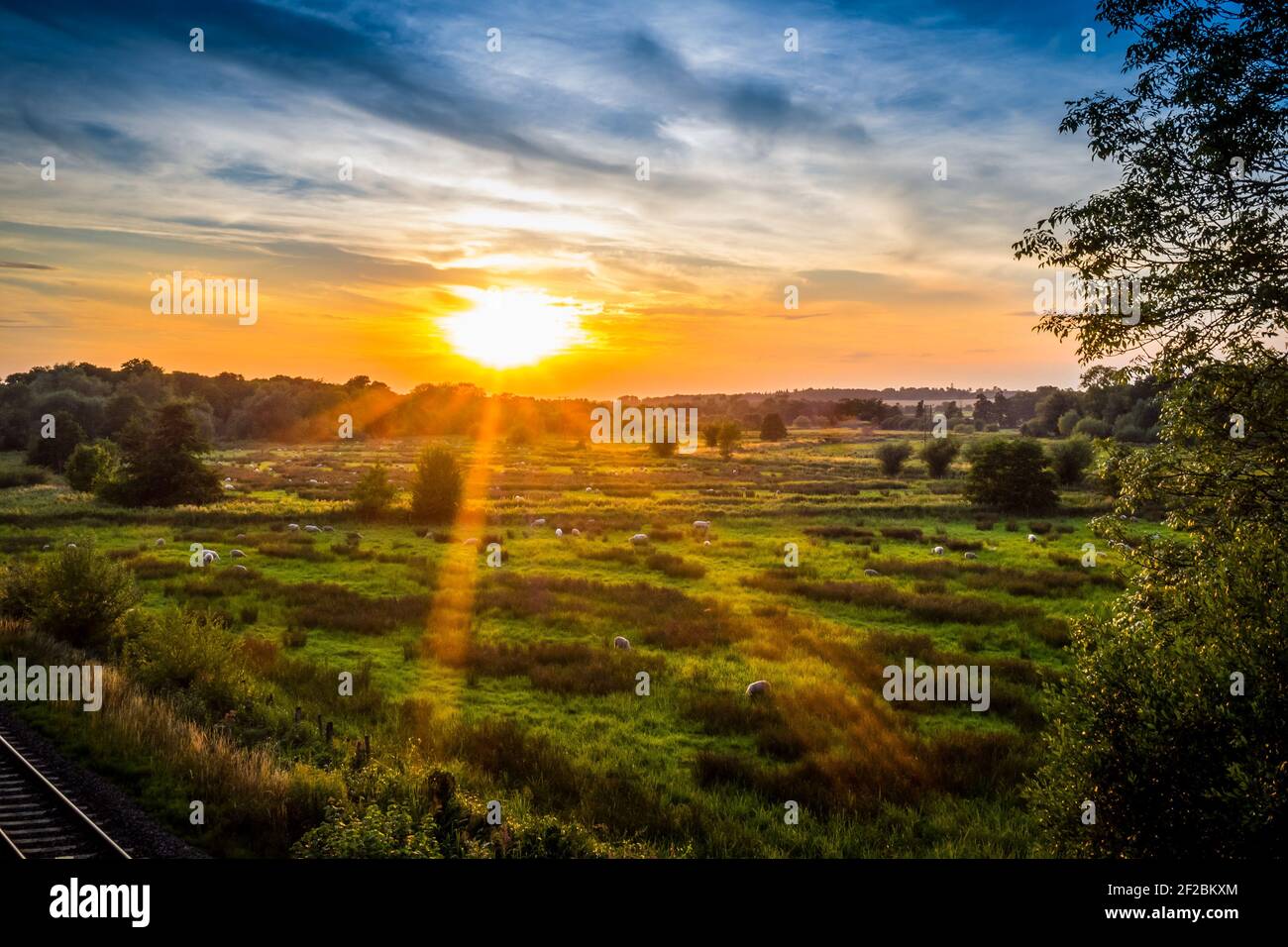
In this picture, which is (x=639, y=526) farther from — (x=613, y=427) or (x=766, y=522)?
(x=613, y=427)

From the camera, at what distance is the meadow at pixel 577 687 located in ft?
36.2

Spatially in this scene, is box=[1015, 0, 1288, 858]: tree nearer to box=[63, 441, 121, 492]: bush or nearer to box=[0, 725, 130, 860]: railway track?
box=[0, 725, 130, 860]: railway track

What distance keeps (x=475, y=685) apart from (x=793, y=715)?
26.6ft

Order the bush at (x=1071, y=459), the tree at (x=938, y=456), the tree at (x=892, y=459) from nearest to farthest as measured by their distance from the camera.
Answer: the bush at (x=1071, y=459) < the tree at (x=938, y=456) < the tree at (x=892, y=459)

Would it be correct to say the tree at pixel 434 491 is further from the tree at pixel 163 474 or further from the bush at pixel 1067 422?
the bush at pixel 1067 422

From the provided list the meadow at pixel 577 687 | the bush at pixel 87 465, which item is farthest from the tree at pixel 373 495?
the bush at pixel 87 465

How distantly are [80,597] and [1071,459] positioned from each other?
77.7m

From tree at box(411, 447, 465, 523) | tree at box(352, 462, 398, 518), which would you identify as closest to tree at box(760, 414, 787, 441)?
tree at box(411, 447, 465, 523)

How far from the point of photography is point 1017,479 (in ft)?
185

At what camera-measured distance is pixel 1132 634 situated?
8086 millimetres

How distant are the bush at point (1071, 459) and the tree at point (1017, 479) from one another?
1551cm

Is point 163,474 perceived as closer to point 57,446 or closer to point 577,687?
point 57,446
